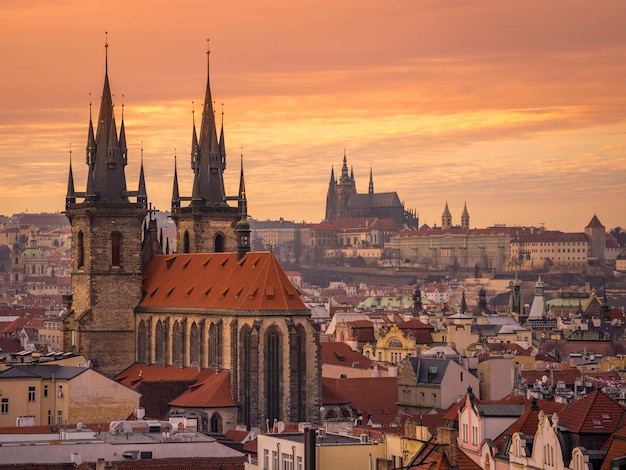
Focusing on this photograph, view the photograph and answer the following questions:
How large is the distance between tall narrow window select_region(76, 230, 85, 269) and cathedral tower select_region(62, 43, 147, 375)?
0.08 metres

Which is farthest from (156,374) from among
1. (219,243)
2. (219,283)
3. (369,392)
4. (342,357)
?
(342,357)

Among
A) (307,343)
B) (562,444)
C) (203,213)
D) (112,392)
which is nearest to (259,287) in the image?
(307,343)

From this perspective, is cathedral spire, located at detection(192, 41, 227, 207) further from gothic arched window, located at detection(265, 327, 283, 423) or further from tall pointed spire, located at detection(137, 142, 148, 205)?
gothic arched window, located at detection(265, 327, 283, 423)

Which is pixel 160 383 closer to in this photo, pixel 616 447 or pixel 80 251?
pixel 80 251

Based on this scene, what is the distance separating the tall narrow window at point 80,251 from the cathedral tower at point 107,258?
3.3 inches

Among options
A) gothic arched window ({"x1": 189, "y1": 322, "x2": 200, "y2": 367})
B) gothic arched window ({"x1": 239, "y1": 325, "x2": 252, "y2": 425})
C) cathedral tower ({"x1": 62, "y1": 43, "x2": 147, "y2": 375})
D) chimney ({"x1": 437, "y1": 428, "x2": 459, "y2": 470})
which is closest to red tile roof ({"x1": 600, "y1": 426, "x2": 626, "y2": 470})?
chimney ({"x1": 437, "y1": 428, "x2": 459, "y2": 470})

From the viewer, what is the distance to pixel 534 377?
113062 millimetres

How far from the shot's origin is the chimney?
159ft

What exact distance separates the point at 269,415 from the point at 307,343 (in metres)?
4.10

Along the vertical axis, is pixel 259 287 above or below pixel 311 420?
above

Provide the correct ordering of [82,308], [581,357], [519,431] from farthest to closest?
[581,357] < [82,308] < [519,431]

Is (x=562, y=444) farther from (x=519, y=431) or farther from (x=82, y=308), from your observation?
(x=82, y=308)

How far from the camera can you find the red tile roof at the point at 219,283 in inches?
3851

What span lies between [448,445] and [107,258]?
63.3 meters
